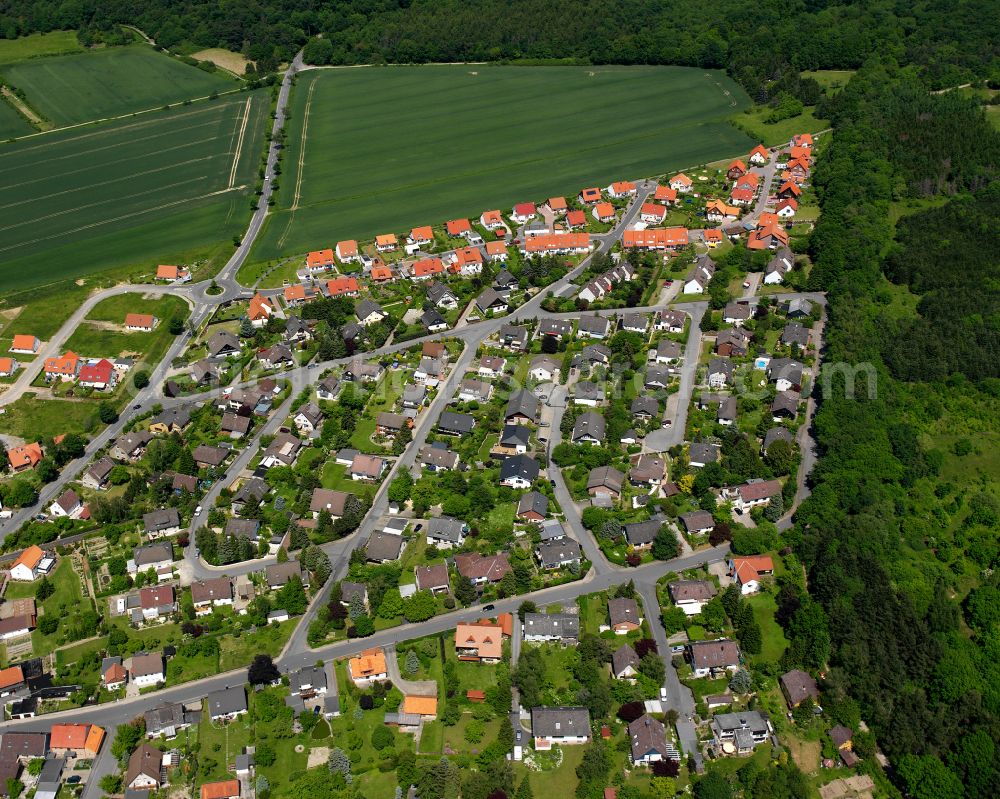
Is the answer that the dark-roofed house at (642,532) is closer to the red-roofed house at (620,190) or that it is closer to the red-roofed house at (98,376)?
the red-roofed house at (98,376)

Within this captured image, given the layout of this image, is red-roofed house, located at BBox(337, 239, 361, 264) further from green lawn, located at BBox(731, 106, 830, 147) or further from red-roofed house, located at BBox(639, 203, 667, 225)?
green lawn, located at BBox(731, 106, 830, 147)

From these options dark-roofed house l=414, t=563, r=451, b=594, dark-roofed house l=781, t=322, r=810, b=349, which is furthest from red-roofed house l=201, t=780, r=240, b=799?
dark-roofed house l=781, t=322, r=810, b=349

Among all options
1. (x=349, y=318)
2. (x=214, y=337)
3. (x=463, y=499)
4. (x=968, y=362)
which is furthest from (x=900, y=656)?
(x=214, y=337)

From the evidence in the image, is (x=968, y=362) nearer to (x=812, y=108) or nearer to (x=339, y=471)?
(x=339, y=471)

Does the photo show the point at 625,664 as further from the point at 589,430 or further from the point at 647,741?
the point at 589,430

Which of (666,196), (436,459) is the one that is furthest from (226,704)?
(666,196)

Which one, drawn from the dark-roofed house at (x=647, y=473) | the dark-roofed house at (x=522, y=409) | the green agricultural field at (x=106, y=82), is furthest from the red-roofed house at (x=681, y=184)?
→ the green agricultural field at (x=106, y=82)
